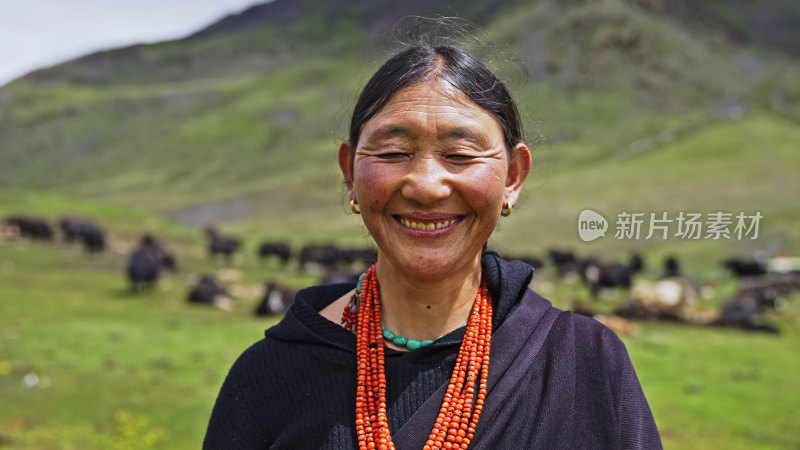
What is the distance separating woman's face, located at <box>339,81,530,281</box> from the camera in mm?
2275

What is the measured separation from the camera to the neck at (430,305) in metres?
2.44

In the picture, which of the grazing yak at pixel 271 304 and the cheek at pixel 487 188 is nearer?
the cheek at pixel 487 188

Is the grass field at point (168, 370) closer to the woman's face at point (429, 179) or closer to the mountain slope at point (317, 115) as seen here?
the woman's face at point (429, 179)

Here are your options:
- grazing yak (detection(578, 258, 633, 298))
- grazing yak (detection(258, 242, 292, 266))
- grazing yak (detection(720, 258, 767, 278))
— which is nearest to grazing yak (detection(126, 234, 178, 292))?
grazing yak (detection(258, 242, 292, 266))

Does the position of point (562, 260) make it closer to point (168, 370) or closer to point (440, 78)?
point (168, 370)

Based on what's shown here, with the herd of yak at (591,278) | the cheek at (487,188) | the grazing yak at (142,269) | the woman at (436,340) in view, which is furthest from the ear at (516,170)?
the grazing yak at (142,269)

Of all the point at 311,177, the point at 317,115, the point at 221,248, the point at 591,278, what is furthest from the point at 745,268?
the point at 317,115

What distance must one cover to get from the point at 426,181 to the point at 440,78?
1.22 ft

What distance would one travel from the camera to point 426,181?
7.36ft

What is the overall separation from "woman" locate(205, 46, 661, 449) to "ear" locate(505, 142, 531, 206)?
0.03 m

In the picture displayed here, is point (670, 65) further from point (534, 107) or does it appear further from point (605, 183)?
point (534, 107)

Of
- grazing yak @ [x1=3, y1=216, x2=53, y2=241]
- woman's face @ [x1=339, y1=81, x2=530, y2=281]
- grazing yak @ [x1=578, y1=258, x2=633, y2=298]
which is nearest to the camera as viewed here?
woman's face @ [x1=339, y1=81, x2=530, y2=281]

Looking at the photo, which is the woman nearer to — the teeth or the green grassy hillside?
the teeth

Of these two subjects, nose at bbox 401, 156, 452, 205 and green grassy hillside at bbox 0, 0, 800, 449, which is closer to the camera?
nose at bbox 401, 156, 452, 205
